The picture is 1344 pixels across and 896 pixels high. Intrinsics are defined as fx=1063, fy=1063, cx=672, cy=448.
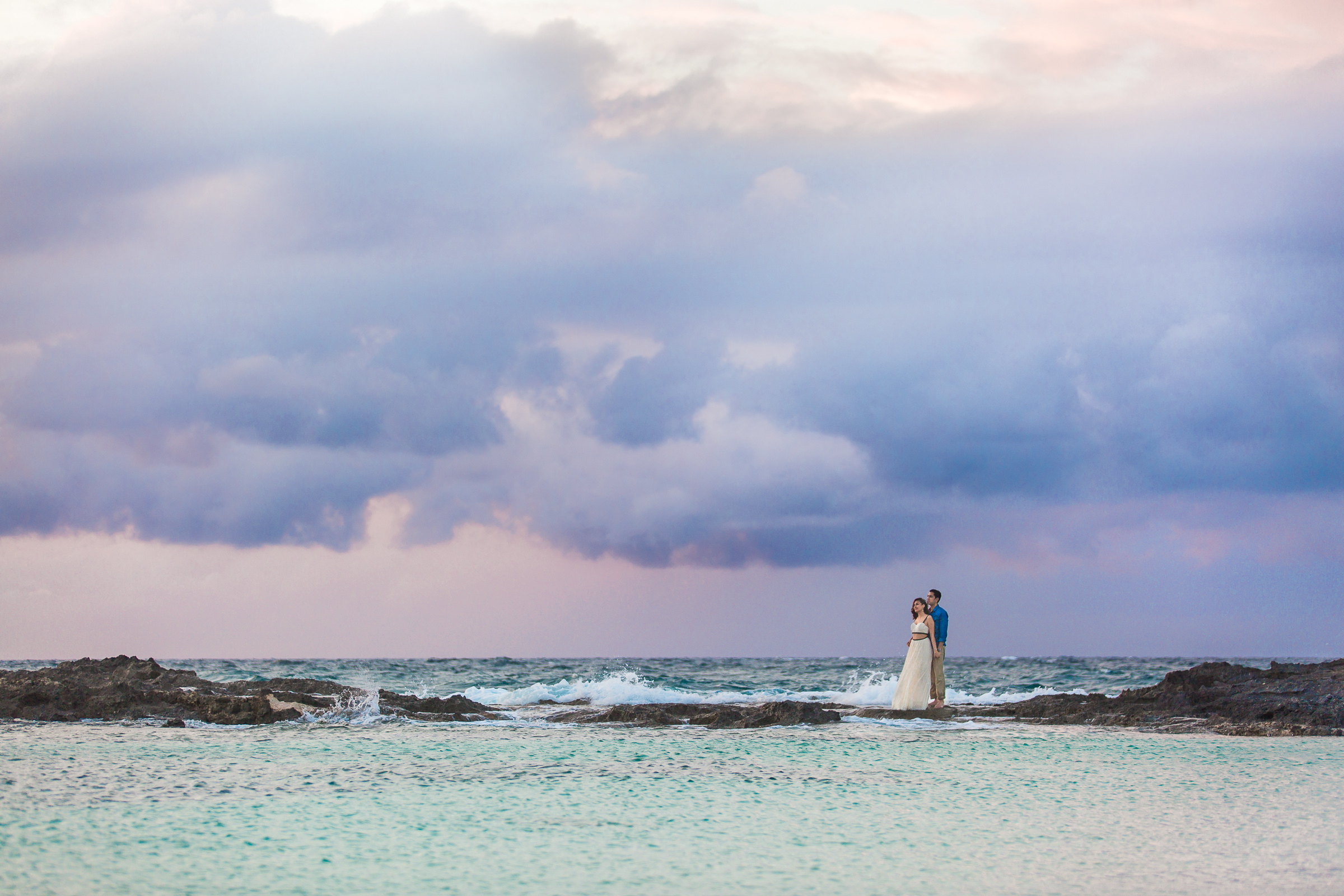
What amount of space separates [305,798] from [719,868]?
5.08 metres

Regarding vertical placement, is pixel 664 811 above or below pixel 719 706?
above

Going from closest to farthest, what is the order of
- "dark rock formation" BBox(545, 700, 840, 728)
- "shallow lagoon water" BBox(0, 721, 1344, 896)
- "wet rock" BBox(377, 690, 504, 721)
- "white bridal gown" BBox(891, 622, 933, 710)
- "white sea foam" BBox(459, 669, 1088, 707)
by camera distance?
"shallow lagoon water" BBox(0, 721, 1344, 896) < "dark rock formation" BBox(545, 700, 840, 728) < "wet rock" BBox(377, 690, 504, 721) < "white bridal gown" BBox(891, 622, 933, 710) < "white sea foam" BBox(459, 669, 1088, 707)

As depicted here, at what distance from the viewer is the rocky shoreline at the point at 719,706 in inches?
766

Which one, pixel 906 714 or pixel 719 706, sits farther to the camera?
pixel 719 706

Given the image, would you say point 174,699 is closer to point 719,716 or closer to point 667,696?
point 719,716

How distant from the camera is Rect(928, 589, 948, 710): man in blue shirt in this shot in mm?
22719

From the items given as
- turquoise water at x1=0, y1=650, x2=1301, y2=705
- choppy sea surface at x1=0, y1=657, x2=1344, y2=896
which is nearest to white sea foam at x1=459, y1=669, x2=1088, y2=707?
turquoise water at x1=0, y1=650, x2=1301, y2=705

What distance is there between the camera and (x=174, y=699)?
21.1 m

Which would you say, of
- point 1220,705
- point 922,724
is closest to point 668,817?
point 922,724

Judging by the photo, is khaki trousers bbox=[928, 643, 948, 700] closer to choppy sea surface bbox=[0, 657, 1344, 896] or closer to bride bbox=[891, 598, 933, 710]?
bride bbox=[891, 598, 933, 710]

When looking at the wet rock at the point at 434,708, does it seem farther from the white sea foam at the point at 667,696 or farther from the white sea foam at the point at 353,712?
the white sea foam at the point at 667,696

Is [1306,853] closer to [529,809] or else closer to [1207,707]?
[529,809]

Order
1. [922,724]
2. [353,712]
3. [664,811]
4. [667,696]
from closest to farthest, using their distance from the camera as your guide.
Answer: [664,811], [922,724], [353,712], [667,696]

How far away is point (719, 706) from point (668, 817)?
12.8 m
